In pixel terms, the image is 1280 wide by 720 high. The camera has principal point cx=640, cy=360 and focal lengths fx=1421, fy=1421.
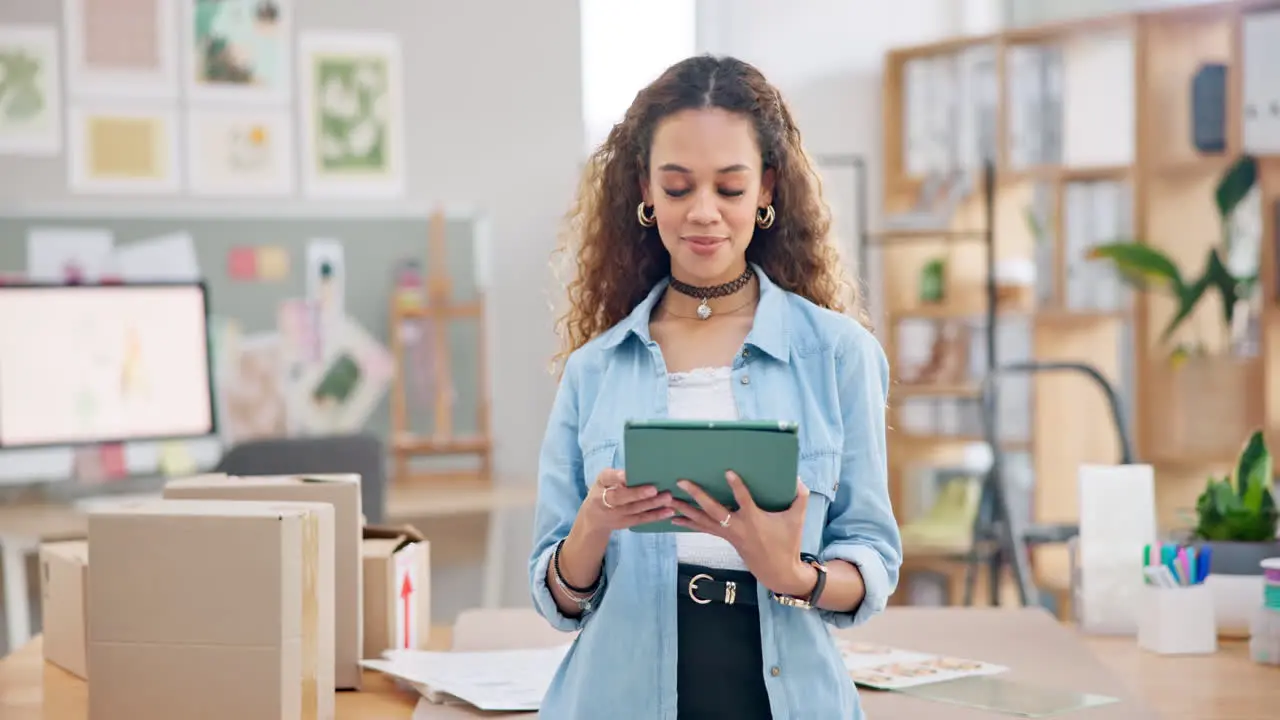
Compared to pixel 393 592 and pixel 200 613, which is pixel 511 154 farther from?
pixel 200 613

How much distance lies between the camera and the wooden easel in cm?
401

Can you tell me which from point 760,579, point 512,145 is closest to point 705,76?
point 760,579

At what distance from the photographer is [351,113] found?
4.09 metres

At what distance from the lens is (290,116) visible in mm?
4055

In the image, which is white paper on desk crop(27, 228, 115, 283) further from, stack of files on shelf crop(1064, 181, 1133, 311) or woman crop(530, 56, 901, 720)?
stack of files on shelf crop(1064, 181, 1133, 311)

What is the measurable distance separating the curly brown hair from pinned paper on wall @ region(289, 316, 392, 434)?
243 cm

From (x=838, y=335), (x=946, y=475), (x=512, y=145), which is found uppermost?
(x=512, y=145)

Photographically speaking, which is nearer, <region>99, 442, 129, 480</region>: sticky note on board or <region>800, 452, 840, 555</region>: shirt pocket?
<region>800, 452, 840, 555</region>: shirt pocket

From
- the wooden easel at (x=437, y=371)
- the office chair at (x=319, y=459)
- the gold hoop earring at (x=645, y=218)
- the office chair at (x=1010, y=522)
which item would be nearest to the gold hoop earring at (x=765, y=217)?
the gold hoop earring at (x=645, y=218)

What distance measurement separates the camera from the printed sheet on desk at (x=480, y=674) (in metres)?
1.72

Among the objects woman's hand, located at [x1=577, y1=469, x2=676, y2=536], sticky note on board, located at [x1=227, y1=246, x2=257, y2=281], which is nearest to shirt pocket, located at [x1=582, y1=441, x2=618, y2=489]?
woman's hand, located at [x1=577, y1=469, x2=676, y2=536]

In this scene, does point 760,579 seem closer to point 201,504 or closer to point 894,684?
point 894,684

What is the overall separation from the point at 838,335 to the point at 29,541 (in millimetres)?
2402

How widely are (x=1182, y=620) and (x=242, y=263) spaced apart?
2.83 m
